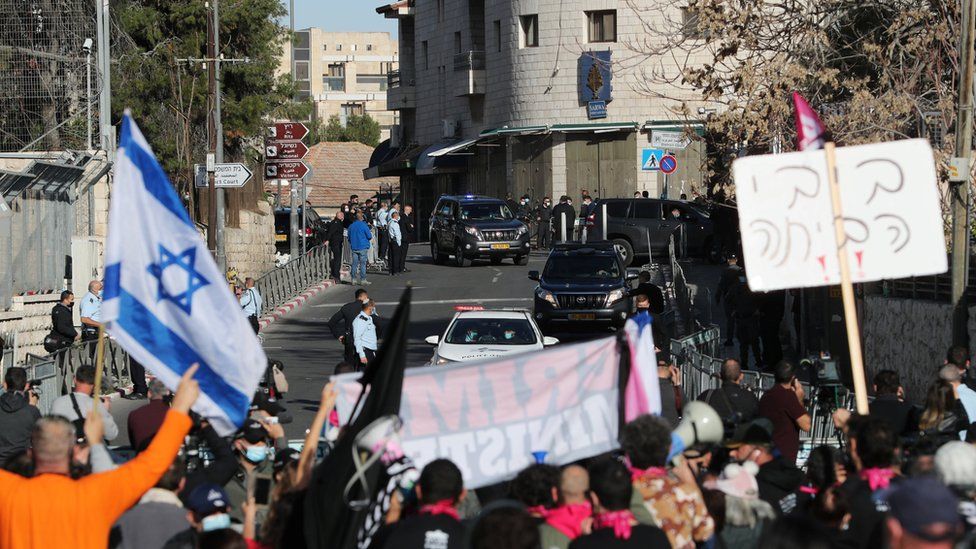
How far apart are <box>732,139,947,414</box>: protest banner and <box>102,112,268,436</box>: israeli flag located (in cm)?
252

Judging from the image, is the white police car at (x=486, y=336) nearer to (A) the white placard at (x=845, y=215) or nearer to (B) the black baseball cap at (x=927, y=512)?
(A) the white placard at (x=845, y=215)

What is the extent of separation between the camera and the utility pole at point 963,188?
15.6m

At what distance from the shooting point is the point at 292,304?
105ft

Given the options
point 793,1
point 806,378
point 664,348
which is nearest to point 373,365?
point 664,348

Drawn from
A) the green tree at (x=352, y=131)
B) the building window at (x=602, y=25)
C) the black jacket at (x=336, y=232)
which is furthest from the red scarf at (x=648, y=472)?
the green tree at (x=352, y=131)

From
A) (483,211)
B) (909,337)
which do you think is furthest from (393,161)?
(909,337)

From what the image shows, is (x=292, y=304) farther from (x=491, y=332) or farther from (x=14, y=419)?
(x=14, y=419)

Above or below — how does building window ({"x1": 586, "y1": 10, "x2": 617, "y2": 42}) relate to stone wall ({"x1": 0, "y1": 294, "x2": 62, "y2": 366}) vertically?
above

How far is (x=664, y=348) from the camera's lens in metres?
16.4

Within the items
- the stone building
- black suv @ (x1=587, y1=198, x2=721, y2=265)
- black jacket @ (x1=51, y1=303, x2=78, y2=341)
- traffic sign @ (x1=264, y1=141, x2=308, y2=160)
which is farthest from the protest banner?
the stone building

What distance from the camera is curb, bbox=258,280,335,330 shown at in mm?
29345

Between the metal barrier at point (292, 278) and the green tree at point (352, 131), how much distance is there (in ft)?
267

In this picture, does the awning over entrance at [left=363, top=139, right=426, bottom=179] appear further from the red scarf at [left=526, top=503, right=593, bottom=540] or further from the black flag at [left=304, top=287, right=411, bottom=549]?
the red scarf at [left=526, top=503, right=593, bottom=540]

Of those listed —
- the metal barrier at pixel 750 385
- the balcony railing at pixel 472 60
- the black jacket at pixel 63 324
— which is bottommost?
the metal barrier at pixel 750 385
